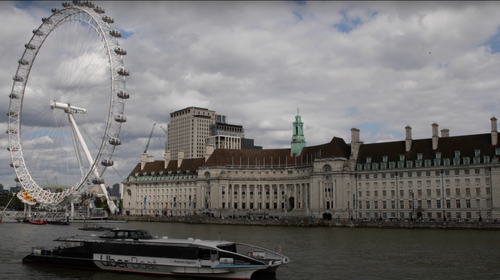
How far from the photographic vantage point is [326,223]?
10631 cm

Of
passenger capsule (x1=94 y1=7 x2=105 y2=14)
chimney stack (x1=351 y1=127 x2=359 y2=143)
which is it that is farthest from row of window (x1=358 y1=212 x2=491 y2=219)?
passenger capsule (x1=94 y1=7 x2=105 y2=14)

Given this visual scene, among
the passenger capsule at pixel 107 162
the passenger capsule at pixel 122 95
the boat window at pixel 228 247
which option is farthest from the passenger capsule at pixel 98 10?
the boat window at pixel 228 247

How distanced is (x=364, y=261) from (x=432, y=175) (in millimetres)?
66427

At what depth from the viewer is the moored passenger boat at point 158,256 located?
38594 mm

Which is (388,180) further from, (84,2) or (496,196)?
(84,2)

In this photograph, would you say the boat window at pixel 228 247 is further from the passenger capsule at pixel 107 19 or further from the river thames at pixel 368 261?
the passenger capsule at pixel 107 19

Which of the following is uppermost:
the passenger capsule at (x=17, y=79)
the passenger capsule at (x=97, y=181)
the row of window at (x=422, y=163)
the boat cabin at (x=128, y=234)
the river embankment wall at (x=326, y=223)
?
the passenger capsule at (x=17, y=79)

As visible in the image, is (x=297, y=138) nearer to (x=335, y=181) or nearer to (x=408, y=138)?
(x=335, y=181)

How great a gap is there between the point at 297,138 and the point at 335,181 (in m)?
28.6

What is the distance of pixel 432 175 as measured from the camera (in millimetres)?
107438

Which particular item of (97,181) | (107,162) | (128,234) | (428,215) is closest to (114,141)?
(107,162)

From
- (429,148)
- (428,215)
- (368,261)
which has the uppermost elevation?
(429,148)

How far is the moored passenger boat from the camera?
38.6 m

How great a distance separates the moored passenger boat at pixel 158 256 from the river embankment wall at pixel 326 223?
59.9 m
